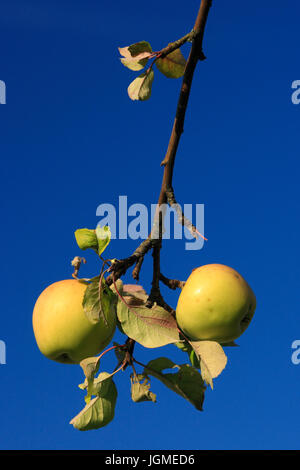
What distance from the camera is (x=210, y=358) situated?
7.59 feet

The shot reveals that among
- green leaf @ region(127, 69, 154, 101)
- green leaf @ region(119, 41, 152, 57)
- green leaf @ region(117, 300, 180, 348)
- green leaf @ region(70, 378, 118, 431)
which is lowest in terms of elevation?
green leaf @ region(70, 378, 118, 431)

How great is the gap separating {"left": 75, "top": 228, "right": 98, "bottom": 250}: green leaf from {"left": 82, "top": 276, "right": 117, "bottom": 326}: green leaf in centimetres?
15

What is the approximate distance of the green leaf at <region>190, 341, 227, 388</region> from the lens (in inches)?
89.7

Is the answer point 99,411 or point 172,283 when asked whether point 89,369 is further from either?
point 172,283

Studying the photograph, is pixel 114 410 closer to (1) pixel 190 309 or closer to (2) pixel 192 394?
(2) pixel 192 394

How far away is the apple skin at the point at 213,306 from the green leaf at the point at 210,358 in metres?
0.07

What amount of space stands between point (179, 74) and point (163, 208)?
0.95 metres

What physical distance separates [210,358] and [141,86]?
1454 mm

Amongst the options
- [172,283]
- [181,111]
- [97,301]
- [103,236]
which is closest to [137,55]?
[181,111]

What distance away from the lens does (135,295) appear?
2.61 m

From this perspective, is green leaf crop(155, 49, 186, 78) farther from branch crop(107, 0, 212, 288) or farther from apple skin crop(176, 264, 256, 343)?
apple skin crop(176, 264, 256, 343)

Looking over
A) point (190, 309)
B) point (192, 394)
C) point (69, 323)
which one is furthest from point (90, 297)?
point (192, 394)

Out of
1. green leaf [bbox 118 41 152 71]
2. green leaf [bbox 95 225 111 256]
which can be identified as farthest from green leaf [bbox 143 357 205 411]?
green leaf [bbox 118 41 152 71]

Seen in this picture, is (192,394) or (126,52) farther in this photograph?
(126,52)
